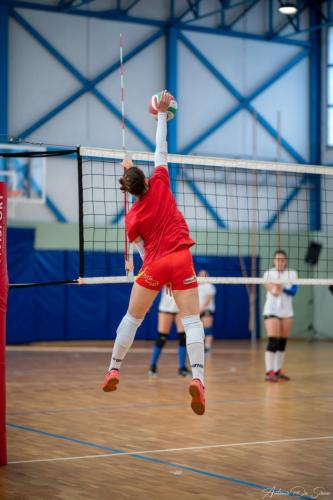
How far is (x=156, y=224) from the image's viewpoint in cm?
620

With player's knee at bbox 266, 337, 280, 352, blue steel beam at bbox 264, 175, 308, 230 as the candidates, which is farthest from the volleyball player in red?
blue steel beam at bbox 264, 175, 308, 230

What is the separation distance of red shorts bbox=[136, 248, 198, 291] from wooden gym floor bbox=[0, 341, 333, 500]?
1304mm

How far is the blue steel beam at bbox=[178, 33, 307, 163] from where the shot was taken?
80.4ft

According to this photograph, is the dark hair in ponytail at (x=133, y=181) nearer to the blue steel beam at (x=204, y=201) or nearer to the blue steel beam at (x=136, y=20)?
the blue steel beam at (x=136, y=20)

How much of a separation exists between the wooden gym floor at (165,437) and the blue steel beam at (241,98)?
11558 mm

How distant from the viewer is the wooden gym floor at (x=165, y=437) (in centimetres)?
575

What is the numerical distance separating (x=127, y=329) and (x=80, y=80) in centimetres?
1750

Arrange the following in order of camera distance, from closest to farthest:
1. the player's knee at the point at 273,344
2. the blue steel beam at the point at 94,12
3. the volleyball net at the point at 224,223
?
the player's knee at the point at 273,344, the volleyball net at the point at 224,223, the blue steel beam at the point at 94,12

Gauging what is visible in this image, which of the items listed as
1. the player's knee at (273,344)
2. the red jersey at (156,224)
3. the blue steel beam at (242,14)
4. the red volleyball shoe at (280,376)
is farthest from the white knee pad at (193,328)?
the blue steel beam at (242,14)

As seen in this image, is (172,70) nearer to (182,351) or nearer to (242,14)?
(242,14)

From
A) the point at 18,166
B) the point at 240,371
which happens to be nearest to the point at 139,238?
the point at 240,371

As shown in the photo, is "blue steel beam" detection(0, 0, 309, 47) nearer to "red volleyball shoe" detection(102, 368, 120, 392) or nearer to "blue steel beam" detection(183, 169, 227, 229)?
"blue steel beam" detection(183, 169, 227, 229)

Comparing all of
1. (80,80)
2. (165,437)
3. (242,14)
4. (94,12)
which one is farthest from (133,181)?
(242,14)

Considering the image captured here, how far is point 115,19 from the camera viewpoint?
23609mm
